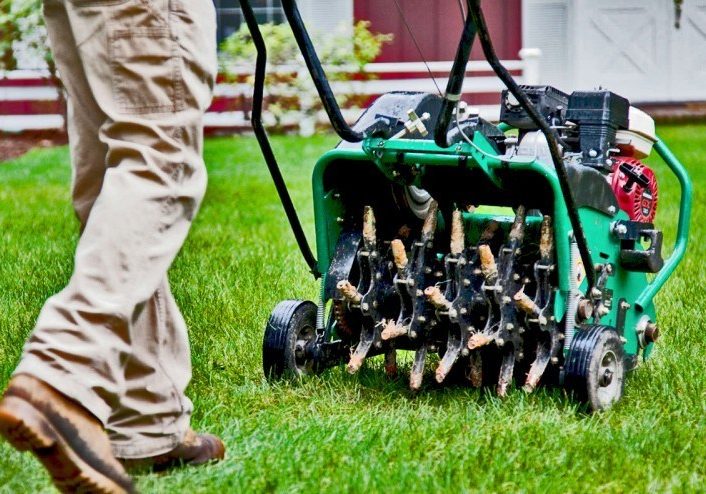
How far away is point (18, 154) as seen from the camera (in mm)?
13453

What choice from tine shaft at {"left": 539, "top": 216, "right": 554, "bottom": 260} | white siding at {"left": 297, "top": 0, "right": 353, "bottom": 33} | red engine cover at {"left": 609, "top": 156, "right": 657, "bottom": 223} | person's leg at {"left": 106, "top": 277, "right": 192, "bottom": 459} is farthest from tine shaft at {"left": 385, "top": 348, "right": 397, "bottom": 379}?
white siding at {"left": 297, "top": 0, "right": 353, "bottom": 33}

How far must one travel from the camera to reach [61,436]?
97.3 inches

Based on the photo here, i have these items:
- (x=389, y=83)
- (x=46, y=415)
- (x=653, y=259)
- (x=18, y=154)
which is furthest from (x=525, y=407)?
(x=389, y=83)

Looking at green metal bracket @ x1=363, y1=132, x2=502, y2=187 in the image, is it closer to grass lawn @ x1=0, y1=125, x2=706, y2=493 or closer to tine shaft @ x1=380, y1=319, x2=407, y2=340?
tine shaft @ x1=380, y1=319, x2=407, y2=340

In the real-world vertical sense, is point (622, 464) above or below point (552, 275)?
below

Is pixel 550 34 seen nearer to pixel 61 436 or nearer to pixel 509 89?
pixel 509 89

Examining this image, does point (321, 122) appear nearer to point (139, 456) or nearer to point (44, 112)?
point (44, 112)

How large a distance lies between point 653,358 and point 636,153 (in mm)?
689

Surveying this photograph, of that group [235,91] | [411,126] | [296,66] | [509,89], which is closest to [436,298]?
[411,126]

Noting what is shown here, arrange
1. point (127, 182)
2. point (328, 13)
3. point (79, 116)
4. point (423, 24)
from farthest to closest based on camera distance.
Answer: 1. point (328, 13)
2. point (423, 24)
3. point (79, 116)
4. point (127, 182)

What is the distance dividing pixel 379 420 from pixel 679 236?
1.31 m

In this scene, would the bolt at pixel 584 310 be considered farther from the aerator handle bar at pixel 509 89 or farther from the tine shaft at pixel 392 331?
the tine shaft at pixel 392 331

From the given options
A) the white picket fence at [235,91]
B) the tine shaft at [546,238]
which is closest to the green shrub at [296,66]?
the white picket fence at [235,91]

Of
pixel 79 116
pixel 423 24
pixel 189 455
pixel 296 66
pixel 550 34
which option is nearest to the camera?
pixel 79 116
